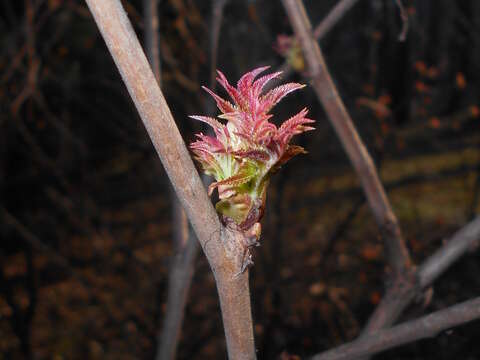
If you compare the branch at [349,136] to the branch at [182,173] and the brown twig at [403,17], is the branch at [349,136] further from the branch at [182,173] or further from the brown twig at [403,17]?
the branch at [182,173]

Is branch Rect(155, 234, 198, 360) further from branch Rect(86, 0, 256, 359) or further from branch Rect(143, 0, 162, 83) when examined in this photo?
branch Rect(86, 0, 256, 359)

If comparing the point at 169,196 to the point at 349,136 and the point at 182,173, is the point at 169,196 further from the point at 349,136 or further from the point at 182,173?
the point at 182,173

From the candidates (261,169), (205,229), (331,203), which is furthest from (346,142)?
(331,203)

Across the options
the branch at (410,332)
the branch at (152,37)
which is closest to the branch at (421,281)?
the branch at (410,332)

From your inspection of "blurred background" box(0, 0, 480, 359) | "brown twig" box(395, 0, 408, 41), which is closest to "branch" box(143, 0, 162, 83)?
"blurred background" box(0, 0, 480, 359)

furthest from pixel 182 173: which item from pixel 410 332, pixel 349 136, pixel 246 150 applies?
pixel 349 136

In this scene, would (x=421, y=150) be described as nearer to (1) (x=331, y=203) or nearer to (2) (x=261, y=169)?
(1) (x=331, y=203)
